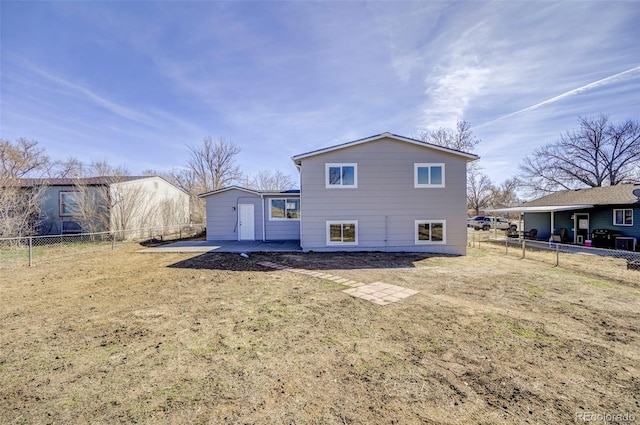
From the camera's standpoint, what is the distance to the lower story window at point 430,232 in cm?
1077

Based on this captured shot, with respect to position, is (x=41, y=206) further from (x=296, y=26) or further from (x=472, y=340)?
(x=472, y=340)

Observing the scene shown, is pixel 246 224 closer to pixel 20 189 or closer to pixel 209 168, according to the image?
pixel 20 189

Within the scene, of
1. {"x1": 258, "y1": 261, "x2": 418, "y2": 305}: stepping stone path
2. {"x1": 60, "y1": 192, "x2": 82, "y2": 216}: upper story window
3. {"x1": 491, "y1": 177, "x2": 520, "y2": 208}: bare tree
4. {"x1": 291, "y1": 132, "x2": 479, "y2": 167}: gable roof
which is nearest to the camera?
{"x1": 258, "y1": 261, "x2": 418, "y2": 305}: stepping stone path

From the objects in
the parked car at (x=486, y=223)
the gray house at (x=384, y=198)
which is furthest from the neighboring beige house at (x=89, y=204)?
the parked car at (x=486, y=223)

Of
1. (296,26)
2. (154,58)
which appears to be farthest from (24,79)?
(296,26)

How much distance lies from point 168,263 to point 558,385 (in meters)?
9.79

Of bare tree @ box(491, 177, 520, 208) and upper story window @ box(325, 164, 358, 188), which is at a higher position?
bare tree @ box(491, 177, 520, 208)

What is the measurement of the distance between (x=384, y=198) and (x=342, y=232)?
236cm

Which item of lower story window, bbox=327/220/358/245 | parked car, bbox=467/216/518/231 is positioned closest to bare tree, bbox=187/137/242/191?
lower story window, bbox=327/220/358/245

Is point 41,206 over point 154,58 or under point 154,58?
under

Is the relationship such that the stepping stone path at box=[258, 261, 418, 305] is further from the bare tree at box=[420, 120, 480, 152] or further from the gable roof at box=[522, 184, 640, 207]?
the bare tree at box=[420, 120, 480, 152]

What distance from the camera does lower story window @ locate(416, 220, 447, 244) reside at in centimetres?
1077

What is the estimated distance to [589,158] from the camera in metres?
25.7

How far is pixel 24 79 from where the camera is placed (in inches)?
403
